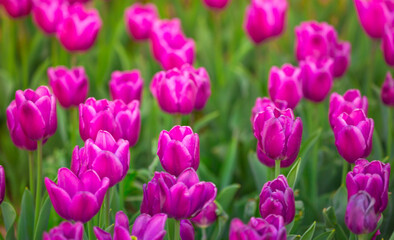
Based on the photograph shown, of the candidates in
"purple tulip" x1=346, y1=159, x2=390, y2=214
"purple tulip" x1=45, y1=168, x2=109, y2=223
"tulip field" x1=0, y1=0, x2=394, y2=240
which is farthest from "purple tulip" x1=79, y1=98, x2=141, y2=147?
"purple tulip" x1=346, y1=159, x2=390, y2=214

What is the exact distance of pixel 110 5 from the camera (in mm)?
3279

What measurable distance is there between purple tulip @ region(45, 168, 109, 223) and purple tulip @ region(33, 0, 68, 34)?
1218 mm

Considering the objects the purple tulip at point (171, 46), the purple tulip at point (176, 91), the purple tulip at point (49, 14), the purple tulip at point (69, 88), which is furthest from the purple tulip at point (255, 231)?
the purple tulip at point (49, 14)

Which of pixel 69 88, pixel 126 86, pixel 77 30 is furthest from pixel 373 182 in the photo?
pixel 77 30

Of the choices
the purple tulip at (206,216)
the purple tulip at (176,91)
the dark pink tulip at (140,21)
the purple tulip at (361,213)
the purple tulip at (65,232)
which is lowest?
the purple tulip at (206,216)

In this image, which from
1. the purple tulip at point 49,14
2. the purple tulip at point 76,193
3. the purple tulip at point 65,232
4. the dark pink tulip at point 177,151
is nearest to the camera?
the purple tulip at point 65,232

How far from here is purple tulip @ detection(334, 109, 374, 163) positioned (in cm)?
127

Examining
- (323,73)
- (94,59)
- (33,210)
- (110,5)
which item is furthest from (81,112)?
(110,5)

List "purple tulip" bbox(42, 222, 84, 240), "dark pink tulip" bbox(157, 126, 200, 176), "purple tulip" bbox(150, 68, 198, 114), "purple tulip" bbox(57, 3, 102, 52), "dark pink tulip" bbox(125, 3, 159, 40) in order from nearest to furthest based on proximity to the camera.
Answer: "purple tulip" bbox(42, 222, 84, 240) → "dark pink tulip" bbox(157, 126, 200, 176) → "purple tulip" bbox(150, 68, 198, 114) → "purple tulip" bbox(57, 3, 102, 52) → "dark pink tulip" bbox(125, 3, 159, 40)

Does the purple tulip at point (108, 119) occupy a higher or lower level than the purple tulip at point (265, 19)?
lower

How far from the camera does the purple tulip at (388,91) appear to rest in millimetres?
1650

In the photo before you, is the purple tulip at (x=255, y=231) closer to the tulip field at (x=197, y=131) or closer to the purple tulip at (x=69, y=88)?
the tulip field at (x=197, y=131)

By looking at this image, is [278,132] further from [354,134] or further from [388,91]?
[388,91]

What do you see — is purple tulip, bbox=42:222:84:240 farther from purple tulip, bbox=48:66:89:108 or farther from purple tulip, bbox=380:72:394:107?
purple tulip, bbox=380:72:394:107
